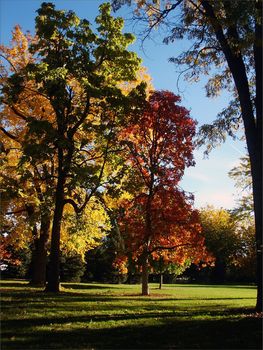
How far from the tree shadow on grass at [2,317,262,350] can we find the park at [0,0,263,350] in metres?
0.04

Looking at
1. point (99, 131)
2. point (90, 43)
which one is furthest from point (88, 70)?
point (99, 131)

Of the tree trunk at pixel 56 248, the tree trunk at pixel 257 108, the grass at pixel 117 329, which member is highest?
the tree trunk at pixel 257 108

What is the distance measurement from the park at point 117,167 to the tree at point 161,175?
0.06 m

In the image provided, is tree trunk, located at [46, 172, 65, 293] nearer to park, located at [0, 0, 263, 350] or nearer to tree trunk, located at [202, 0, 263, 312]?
park, located at [0, 0, 263, 350]

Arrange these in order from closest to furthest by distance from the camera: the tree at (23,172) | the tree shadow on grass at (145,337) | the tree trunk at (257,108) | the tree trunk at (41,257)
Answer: the tree shadow on grass at (145,337) → the tree trunk at (257,108) → the tree at (23,172) → the tree trunk at (41,257)

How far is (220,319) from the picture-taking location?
454 inches

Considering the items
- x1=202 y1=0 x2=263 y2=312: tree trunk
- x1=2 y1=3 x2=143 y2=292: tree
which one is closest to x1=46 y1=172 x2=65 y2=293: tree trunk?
x1=2 y1=3 x2=143 y2=292: tree

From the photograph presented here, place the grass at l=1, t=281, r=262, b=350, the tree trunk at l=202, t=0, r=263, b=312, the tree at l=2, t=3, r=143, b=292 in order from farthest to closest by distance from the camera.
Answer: the tree at l=2, t=3, r=143, b=292 < the tree trunk at l=202, t=0, r=263, b=312 < the grass at l=1, t=281, r=262, b=350

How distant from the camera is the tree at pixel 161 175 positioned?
23.7 m

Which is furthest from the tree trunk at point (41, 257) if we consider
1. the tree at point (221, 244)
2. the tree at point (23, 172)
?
the tree at point (221, 244)

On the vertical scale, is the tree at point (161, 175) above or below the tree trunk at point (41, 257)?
above

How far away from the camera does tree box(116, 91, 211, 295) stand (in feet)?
77.9

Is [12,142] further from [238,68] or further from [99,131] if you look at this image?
[238,68]

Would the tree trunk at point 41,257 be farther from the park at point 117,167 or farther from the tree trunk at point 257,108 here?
the tree trunk at point 257,108
